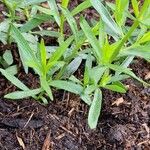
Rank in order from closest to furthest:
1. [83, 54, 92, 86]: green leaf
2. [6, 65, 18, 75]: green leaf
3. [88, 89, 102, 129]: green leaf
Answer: [88, 89, 102, 129]: green leaf < [83, 54, 92, 86]: green leaf < [6, 65, 18, 75]: green leaf

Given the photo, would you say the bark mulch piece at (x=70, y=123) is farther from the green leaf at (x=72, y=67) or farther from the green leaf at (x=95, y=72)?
the green leaf at (x=95, y=72)

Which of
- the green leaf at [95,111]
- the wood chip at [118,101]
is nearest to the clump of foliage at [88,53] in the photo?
the green leaf at [95,111]

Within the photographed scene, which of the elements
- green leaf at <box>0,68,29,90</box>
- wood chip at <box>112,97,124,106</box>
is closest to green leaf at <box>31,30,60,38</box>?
green leaf at <box>0,68,29,90</box>

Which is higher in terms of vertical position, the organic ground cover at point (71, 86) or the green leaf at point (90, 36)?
the green leaf at point (90, 36)

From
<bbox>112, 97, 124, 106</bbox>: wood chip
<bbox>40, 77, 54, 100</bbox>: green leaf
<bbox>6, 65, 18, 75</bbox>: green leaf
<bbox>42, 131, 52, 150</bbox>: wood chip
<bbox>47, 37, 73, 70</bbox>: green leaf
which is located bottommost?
<bbox>42, 131, 52, 150</bbox>: wood chip

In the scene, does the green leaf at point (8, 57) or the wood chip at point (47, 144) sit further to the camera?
the green leaf at point (8, 57)

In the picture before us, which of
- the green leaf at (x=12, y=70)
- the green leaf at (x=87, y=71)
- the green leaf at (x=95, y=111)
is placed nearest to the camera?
the green leaf at (x=95, y=111)

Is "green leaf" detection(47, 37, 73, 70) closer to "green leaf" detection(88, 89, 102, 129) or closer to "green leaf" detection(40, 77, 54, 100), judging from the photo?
"green leaf" detection(40, 77, 54, 100)

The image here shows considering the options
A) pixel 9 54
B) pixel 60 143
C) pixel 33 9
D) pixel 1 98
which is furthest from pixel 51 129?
pixel 33 9

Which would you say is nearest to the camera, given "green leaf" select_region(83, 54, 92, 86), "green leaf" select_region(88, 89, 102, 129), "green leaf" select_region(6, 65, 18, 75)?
"green leaf" select_region(88, 89, 102, 129)

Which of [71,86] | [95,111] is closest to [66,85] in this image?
[71,86]
